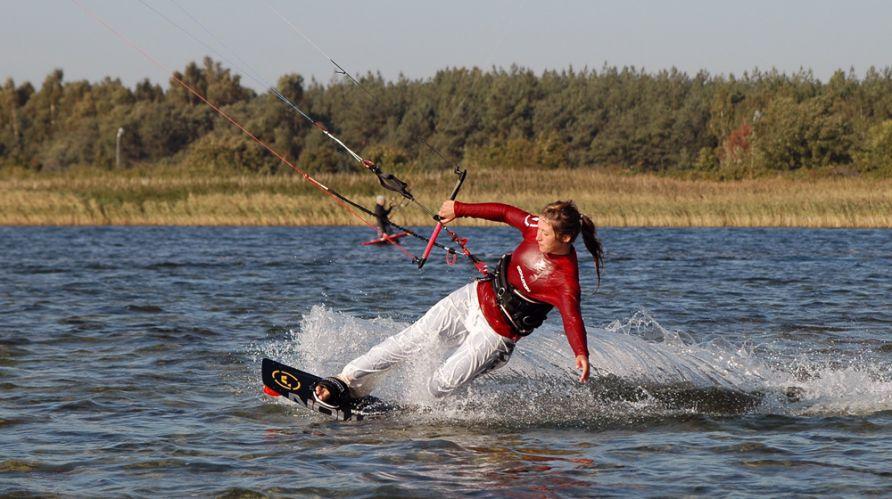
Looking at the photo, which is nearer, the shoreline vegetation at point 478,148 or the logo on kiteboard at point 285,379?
the logo on kiteboard at point 285,379

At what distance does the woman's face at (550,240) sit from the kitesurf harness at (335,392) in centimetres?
187

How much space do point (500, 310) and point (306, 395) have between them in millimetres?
1640

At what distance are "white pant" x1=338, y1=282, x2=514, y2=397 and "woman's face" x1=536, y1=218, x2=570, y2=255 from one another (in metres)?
0.77

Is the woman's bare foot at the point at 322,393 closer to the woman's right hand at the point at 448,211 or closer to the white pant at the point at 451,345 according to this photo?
the white pant at the point at 451,345

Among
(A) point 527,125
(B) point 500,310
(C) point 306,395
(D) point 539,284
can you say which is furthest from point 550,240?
(A) point 527,125

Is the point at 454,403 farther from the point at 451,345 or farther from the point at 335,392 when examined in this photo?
the point at 335,392

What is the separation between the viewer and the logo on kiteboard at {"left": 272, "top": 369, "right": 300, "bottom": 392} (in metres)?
8.69

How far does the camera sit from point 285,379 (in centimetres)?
873

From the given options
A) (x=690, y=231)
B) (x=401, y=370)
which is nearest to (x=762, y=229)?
(x=690, y=231)

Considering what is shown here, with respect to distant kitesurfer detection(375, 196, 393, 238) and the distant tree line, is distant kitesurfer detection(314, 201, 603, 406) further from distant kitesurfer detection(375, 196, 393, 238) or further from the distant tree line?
the distant tree line

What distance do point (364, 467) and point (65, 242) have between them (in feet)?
77.8

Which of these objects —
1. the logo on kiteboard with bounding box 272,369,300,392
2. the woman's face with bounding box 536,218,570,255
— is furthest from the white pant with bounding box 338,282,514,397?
the woman's face with bounding box 536,218,570,255

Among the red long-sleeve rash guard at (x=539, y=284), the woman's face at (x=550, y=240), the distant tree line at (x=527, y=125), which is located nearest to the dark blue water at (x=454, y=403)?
the red long-sleeve rash guard at (x=539, y=284)

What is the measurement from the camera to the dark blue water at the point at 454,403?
7.10 meters
